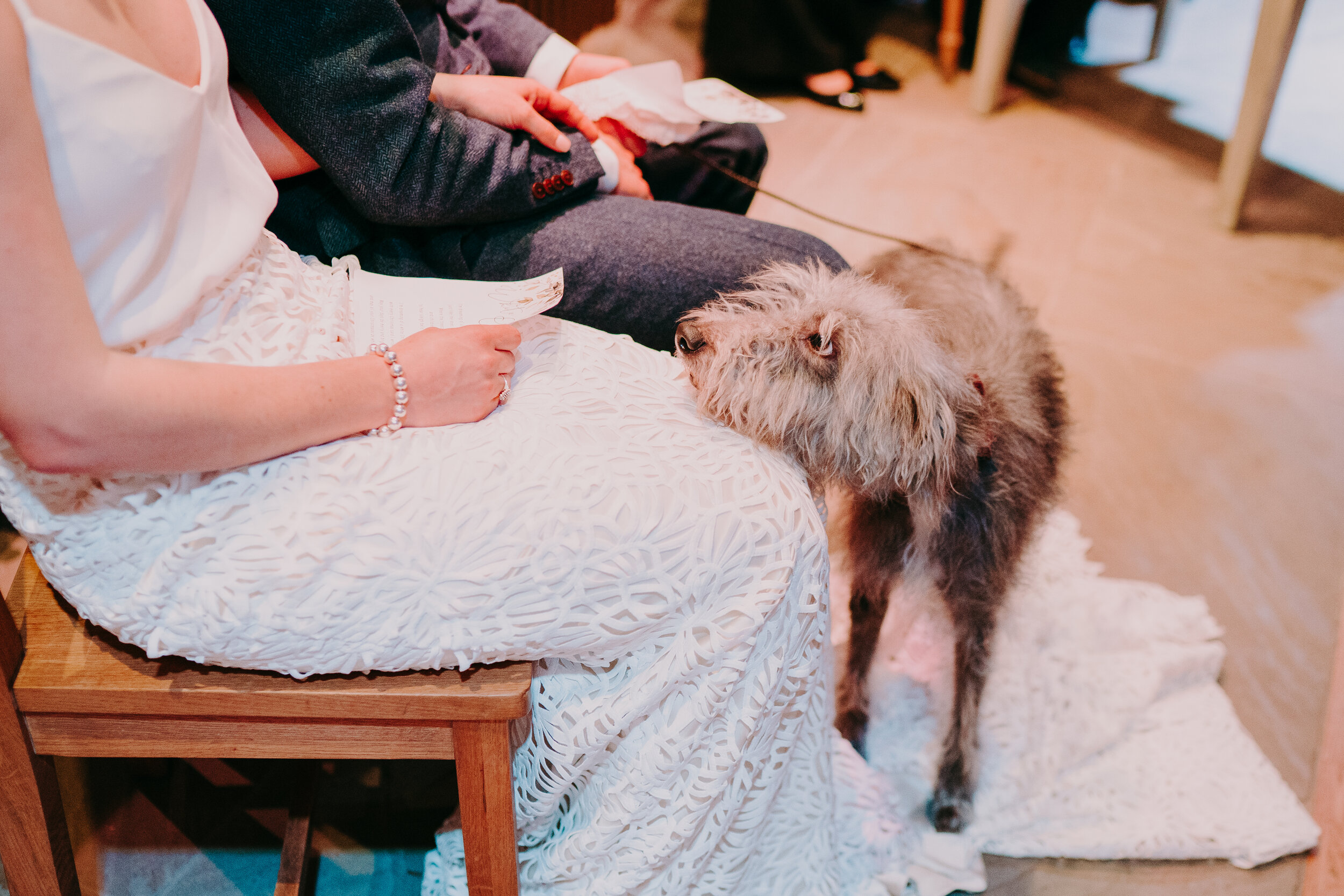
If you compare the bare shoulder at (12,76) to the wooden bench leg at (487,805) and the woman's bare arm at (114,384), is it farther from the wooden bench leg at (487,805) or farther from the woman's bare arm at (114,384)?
the wooden bench leg at (487,805)

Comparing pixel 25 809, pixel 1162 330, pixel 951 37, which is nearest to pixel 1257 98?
pixel 1162 330

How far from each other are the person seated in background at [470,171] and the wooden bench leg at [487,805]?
22.6 inches

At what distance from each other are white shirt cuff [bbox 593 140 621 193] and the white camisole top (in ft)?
1.75

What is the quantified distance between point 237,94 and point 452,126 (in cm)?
23

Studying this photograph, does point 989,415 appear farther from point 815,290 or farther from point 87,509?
point 87,509

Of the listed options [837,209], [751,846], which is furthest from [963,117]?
[751,846]

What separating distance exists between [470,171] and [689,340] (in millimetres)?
331

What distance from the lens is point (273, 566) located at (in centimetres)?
81

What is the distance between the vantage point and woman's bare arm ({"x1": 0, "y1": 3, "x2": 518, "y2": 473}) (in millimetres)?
642

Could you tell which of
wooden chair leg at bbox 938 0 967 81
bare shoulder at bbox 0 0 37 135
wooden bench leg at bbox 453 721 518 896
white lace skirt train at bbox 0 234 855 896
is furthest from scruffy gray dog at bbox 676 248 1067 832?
wooden chair leg at bbox 938 0 967 81

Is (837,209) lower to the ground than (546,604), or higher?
lower

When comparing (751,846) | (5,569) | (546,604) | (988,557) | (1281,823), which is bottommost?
(1281,823)

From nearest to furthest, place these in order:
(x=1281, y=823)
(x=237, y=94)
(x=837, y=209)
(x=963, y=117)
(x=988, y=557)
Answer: (x=237, y=94)
(x=988, y=557)
(x=1281, y=823)
(x=837, y=209)
(x=963, y=117)

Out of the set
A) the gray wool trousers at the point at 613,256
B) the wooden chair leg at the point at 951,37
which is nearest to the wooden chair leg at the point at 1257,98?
→ the wooden chair leg at the point at 951,37
